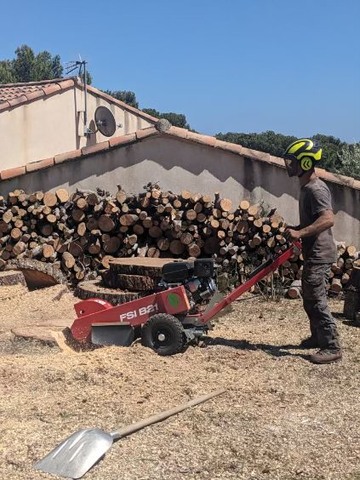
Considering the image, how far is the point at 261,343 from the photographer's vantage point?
21.7ft

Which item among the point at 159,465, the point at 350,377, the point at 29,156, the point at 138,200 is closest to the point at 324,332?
the point at 350,377

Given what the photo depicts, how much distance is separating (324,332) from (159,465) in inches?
109

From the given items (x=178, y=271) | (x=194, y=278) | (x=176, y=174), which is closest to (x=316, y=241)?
(x=194, y=278)

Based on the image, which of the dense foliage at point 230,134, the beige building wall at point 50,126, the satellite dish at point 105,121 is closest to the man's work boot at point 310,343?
the beige building wall at point 50,126

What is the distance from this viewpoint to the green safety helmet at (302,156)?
592cm

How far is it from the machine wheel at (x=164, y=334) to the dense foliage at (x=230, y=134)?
72.2ft

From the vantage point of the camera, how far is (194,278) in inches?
242

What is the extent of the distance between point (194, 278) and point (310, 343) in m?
1.45

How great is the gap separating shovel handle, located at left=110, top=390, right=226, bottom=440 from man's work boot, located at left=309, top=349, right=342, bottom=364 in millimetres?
1313

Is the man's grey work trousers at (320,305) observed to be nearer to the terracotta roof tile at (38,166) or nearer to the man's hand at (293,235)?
the man's hand at (293,235)

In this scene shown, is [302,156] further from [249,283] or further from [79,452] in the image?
[79,452]

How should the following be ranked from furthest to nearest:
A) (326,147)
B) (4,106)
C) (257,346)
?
1. (326,147)
2. (4,106)
3. (257,346)

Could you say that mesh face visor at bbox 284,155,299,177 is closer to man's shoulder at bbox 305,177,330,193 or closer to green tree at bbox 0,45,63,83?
man's shoulder at bbox 305,177,330,193

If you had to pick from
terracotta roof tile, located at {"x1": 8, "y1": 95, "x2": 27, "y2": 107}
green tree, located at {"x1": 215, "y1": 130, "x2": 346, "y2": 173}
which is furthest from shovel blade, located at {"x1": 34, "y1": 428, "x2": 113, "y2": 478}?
green tree, located at {"x1": 215, "y1": 130, "x2": 346, "y2": 173}
